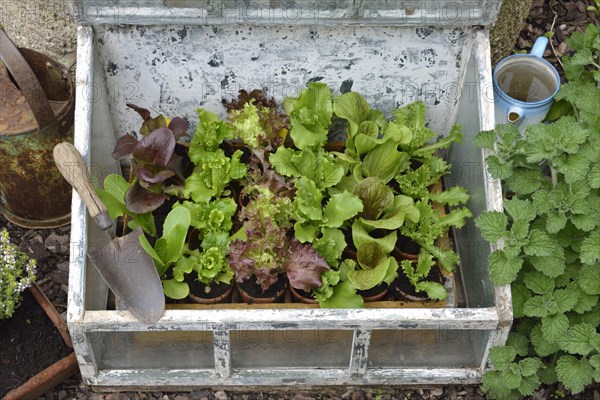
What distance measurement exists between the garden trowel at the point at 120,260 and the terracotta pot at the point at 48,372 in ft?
1.36

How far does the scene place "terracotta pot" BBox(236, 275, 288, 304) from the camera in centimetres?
270

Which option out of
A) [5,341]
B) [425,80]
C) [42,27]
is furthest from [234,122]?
[5,341]

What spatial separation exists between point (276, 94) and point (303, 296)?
0.80 meters

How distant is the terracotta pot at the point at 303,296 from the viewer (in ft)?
8.82

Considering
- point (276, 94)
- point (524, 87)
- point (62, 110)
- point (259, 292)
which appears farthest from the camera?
point (524, 87)

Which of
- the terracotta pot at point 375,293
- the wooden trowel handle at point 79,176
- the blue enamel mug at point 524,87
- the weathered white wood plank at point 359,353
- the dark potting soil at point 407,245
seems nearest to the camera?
the wooden trowel handle at point 79,176

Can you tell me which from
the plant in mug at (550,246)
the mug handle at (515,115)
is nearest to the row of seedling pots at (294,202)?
the plant in mug at (550,246)

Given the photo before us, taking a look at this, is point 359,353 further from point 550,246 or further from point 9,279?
point 9,279

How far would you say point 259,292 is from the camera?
2713 mm

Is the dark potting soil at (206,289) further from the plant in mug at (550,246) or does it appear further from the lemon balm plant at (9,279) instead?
the plant in mug at (550,246)

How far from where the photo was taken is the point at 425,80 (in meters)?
3.01

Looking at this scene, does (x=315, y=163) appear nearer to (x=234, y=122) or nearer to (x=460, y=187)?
(x=234, y=122)

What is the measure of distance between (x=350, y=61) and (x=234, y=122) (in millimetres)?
476

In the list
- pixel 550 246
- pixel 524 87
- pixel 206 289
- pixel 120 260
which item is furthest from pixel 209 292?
pixel 524 87
